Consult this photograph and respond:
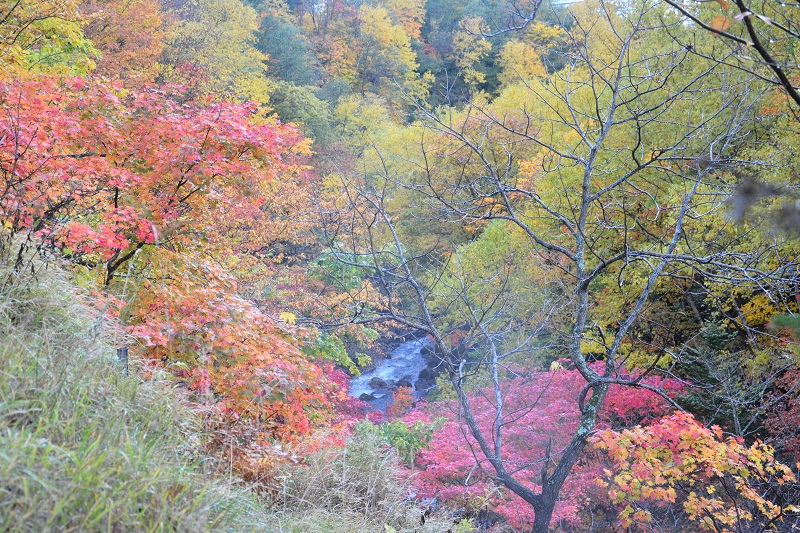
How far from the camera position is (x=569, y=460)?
238 inches

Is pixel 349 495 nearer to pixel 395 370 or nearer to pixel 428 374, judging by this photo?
pixel 428 374

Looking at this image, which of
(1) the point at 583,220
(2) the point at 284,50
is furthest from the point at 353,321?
(2) the point at 284,50

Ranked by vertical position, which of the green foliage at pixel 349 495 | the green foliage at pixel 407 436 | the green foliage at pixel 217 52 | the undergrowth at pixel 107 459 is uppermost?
the green foliage at pixel 217 52

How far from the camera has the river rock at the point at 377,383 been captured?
728 inches

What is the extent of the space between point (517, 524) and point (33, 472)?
745cm

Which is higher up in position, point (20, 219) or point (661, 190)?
point (661, 190)

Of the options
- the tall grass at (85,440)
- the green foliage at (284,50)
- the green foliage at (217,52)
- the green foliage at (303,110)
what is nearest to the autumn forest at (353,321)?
the tall grass at (85,440)

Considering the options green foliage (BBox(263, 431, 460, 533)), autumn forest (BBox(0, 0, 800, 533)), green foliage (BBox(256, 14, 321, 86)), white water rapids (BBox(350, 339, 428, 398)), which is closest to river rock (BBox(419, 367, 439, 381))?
white water rapids (BBox(350, 339, 428, 398))

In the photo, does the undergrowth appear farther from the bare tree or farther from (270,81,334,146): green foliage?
(270,81,334,146): green foliage

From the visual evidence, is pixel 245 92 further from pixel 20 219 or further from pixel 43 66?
pixel 20 219

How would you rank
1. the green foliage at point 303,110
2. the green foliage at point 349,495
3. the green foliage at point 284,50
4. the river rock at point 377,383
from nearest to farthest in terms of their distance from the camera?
the green foliage at point 349,495, the river rock at point 377,383, the green foliage at point 303,110, the green foliage at point 284,50

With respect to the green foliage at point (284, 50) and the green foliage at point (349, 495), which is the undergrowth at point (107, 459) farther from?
the green foliage at point (284, 50)

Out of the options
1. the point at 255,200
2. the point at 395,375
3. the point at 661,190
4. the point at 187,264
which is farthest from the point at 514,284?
the point at 187,264

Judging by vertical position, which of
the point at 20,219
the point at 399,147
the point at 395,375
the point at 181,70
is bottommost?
the point at 395,375
